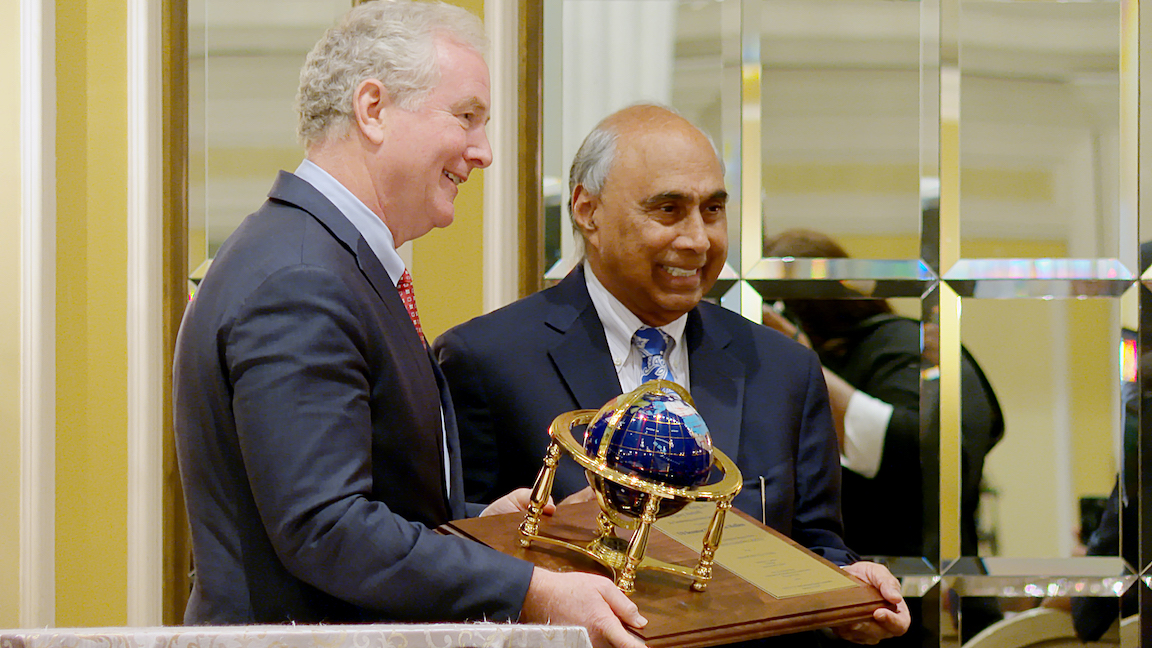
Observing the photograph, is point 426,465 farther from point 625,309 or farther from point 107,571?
point 107,571

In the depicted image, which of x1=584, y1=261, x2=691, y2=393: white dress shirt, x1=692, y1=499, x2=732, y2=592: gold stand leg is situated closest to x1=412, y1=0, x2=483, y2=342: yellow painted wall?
x1=584, y1=261, x2=691, y2=393: white dress shirt

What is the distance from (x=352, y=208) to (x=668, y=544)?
0.74 metres

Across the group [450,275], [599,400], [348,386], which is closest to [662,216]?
[599,400]

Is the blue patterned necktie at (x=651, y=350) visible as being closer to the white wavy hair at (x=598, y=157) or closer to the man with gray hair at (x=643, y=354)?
the man with gray hair at (x=643, y=354)

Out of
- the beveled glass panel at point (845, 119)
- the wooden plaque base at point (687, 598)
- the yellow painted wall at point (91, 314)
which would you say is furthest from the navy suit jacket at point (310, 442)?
the beveled glass panel at point (845, 119)

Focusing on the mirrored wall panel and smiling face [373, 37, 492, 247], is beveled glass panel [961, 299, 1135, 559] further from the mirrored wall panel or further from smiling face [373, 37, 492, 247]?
smiling face [373, 37, 492, 247]

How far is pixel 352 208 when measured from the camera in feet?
5.33

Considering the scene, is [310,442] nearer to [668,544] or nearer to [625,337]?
[668,544]

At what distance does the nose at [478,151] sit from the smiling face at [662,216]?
21.4 inches

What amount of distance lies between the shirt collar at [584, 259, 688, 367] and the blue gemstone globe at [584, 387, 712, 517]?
2.52 ft

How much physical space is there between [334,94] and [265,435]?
61 cm

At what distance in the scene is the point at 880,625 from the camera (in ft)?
6.01

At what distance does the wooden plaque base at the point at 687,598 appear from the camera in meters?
1.38

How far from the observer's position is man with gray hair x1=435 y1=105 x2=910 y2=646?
2199 millimetres
